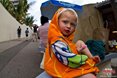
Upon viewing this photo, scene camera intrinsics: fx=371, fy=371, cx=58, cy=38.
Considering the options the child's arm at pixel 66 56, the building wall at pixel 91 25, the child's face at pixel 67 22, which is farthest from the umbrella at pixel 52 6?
the child's arm at pixel 66 56

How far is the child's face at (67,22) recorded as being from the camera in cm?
323

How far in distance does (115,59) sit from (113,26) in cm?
330

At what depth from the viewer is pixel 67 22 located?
326cm

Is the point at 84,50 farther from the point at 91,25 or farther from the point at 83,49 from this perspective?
the point at 91,25

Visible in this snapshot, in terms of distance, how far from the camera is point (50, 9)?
36.2ft

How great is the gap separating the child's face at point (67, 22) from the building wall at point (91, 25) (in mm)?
4705

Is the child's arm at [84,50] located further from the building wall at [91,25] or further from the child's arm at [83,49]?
the building wall at [91,25]

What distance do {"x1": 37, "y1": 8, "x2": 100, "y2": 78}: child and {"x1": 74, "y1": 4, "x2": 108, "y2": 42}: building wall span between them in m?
4.73

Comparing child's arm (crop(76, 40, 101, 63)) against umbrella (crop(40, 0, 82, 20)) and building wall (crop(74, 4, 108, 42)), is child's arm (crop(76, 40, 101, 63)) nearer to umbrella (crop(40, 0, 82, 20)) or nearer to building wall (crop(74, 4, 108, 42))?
building wall (crop(74, 4, 108, 42))

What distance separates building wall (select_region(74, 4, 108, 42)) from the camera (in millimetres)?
8062

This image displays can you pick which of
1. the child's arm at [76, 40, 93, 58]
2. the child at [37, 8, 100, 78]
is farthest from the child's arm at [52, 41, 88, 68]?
the child's arm at [76, 40, 93, 58]

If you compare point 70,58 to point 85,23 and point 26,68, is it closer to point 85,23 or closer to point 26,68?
point 85,23

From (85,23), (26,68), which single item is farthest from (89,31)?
(26,68)

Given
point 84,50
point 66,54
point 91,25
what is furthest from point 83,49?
point 91,25
